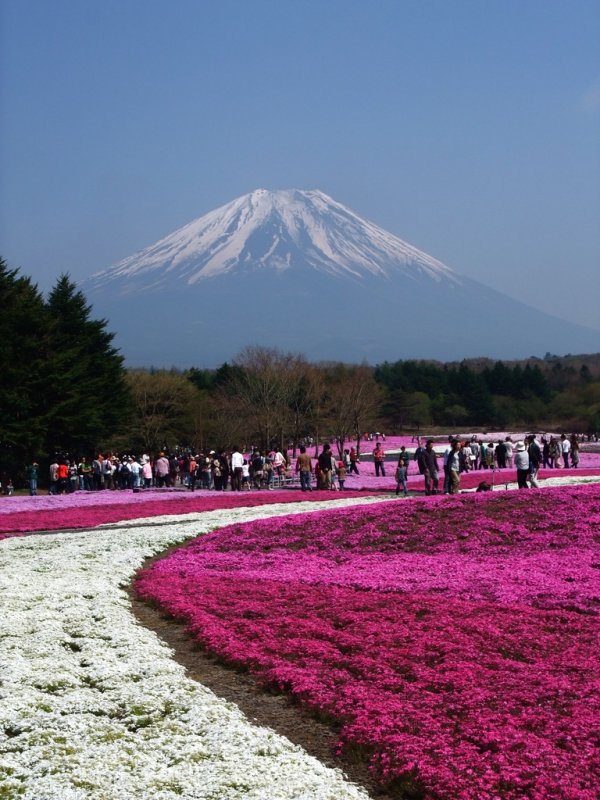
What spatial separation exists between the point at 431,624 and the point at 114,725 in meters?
6.21

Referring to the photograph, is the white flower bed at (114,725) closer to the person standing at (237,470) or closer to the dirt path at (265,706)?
the dirt path at (265,706)

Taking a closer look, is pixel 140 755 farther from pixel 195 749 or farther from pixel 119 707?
pixel 119 707

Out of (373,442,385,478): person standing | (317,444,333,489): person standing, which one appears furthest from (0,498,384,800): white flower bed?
(373,442,385,478): person standing

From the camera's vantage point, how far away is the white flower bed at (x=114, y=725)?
376 inches

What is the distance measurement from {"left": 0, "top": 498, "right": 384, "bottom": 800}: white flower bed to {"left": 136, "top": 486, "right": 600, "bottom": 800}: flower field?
1.08m

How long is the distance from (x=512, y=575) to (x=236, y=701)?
8985mm

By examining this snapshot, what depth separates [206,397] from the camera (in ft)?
Answer: 352

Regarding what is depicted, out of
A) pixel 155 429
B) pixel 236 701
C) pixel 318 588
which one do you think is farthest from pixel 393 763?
pixel 155 429

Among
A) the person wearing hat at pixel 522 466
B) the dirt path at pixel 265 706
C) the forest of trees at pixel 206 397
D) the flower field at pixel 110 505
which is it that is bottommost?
the dirt path at pixel 265 706

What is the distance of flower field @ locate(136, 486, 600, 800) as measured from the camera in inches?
396

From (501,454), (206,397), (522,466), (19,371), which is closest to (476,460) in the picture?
(501,454)

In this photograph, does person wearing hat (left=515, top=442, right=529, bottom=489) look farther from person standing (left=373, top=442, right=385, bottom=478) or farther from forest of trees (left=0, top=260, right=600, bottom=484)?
forest of trees (left=0, top=260, right=600, bottom=484)

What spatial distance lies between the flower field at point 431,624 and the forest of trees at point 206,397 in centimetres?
3703

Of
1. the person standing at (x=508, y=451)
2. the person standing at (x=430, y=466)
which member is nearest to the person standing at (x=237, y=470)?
the person standing at (x=430, y=466)
